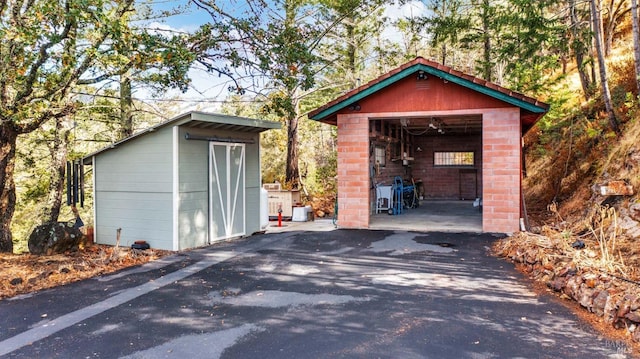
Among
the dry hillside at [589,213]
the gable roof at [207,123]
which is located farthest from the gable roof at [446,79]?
the dry hillside at [589,213]

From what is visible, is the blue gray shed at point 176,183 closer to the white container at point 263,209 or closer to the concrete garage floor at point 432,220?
the white container at point 263,209

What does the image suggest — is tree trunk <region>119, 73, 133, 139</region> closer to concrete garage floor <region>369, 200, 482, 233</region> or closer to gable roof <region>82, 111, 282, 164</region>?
gable roof <region>82, 111, 282, 164</region>

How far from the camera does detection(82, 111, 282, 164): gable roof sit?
750 cm

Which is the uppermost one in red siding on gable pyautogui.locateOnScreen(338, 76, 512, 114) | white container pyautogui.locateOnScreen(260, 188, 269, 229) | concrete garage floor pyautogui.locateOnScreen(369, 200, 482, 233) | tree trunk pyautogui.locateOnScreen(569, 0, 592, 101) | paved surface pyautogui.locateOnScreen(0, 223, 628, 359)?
tree trunk pyautogui.locateOnScreen(569, 0, 592, 101)

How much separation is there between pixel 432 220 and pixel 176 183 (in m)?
6.24

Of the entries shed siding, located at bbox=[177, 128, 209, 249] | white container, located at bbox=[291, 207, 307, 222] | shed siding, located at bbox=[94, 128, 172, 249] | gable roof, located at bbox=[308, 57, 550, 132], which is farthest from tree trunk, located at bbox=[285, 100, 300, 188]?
shed siding, located at bbox=[94, 128, 172, 249]

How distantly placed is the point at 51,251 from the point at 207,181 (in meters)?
2.99

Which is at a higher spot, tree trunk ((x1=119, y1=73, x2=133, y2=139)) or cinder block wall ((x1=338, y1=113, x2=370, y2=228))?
tree trunk ((x1=119, y1=73, x2=133, y2=139))

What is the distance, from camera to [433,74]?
8.87 metres

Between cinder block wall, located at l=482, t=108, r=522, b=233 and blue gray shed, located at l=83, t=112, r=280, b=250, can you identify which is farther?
cinder block wall, located at l=482, t=108, r=522, b=233

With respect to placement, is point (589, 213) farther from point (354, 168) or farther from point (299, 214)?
point (299, 214)

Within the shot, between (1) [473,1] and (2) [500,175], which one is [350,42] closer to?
(1) [473,1]

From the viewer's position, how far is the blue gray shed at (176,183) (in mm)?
7672

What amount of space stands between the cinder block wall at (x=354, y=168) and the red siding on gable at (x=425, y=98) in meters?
0.32
